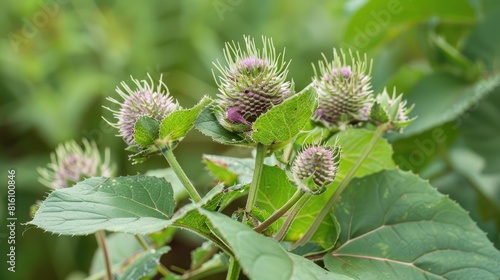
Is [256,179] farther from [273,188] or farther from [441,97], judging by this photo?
[441,97]

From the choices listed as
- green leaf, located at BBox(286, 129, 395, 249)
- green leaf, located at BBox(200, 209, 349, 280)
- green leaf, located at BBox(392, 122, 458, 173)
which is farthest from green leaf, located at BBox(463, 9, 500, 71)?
green leaf, located at BBox(200, 209, 349, 280)

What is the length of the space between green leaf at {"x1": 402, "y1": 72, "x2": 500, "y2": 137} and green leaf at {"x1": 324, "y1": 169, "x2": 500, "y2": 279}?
0.40 meters

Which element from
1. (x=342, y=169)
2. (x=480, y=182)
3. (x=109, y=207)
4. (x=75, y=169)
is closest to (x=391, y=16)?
(x=480, y=182)

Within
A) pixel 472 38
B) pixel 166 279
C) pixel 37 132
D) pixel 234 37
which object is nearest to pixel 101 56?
pixel 37 132

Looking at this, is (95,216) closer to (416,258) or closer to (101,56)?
(416,258)

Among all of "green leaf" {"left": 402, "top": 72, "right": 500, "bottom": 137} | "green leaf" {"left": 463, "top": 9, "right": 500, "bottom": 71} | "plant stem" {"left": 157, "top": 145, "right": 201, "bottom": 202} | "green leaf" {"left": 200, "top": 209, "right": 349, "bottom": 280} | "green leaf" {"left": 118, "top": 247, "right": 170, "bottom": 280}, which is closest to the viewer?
"green leaf" {"left": 200, "top": 209, "right": 349, "bottom": 280}

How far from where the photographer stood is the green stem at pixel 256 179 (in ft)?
1.50

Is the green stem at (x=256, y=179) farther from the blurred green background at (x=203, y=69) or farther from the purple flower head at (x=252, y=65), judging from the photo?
the blurred green background at (x=203, y=69)

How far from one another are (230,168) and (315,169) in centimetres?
18

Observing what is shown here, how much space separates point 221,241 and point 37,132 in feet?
5.34

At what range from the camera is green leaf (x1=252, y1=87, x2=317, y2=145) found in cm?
43

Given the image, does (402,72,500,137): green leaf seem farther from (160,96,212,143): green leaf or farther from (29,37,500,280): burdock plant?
(160,96,212,143): green leaf

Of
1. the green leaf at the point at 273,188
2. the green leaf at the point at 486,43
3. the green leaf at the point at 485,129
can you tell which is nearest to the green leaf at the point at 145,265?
the green leaf at the point at 273,188

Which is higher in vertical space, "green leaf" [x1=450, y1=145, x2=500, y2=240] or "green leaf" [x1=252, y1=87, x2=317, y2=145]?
"green leaf" [x1=252, y1=87, x2=317, y2=145]
